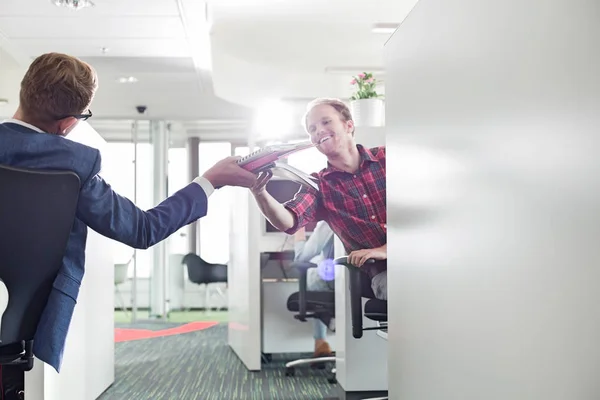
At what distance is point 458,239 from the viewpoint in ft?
4.80

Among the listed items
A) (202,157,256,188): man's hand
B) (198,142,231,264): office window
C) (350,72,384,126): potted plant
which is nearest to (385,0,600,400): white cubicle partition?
(202,157,256,188): man's hand

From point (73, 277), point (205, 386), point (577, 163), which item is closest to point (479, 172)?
point (577, 163)

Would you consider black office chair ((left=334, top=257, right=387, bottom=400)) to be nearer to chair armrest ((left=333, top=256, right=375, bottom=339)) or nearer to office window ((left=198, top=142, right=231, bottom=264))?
chair armrest ((left=333, top=256, right=375, bottom=339))

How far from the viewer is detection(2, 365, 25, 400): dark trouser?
2.07 m

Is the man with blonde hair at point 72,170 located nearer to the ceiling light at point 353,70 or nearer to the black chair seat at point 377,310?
the black chair seat at point 377,310

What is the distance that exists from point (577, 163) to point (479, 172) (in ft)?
1.25

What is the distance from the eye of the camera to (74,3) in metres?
5.23

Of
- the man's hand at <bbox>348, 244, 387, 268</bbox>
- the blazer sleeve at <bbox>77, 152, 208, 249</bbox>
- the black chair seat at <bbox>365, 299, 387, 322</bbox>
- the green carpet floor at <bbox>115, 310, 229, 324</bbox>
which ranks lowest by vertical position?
the green carpet floor at <bbox>115, 310, 229, 324</bbox>

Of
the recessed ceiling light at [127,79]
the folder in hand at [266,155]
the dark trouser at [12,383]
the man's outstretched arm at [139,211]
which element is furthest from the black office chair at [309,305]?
the recessed ceiling light at [127,79]

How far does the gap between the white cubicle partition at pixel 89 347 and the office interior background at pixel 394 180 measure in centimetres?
2

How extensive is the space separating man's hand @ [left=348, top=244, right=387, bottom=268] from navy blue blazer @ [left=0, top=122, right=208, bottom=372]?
138 centimetres

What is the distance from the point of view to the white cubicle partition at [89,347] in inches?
110

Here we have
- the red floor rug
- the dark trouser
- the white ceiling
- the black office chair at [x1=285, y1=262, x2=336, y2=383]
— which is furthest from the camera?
the red floor rug

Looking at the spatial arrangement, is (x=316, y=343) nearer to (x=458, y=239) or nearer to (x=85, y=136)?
(x=85, y=136)
